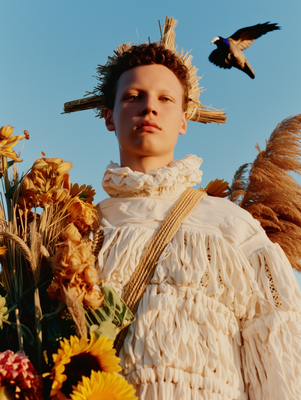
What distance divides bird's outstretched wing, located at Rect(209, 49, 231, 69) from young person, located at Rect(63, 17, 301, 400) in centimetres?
91

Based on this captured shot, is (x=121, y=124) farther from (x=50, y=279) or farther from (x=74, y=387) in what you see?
(x=74, y=387)

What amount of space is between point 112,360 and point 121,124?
1.28 metres

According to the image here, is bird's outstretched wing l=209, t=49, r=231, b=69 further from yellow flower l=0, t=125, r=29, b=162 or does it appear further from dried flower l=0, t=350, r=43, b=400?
dried flower l=0, t=350, r=43, b=400

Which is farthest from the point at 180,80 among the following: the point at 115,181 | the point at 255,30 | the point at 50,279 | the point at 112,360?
the point at 112,360

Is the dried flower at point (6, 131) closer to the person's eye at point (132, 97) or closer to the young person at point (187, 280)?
the young person at point (187, 280)

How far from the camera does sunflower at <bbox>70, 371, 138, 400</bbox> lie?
4.20 feet

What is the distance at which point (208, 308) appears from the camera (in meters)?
1.80

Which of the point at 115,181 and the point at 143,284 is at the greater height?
the point at 115,181

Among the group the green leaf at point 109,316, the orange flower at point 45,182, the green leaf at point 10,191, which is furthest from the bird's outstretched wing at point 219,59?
the green leaf at point 109,316

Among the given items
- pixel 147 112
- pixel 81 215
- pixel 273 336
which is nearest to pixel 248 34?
pixel 147 112

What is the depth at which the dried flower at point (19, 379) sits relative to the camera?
1.28 metres

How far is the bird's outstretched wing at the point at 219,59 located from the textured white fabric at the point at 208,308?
4.40 feet

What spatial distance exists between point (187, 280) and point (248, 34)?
208 centimetres

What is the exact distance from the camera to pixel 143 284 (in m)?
1.85
